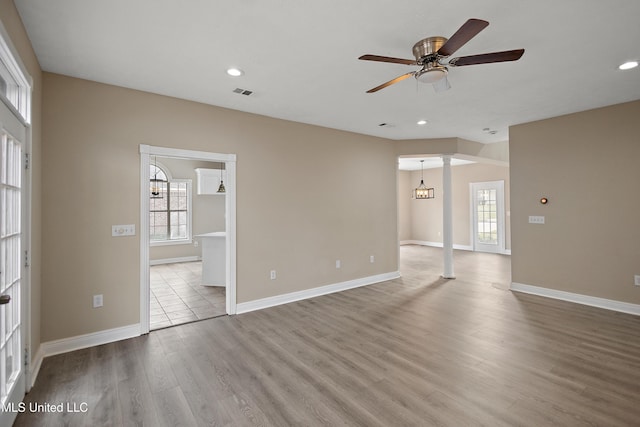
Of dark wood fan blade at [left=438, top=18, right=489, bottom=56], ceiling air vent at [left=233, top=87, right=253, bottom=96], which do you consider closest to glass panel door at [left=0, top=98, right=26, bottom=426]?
ceiling air vent at [left=233, top=87, right=253, bottom=96]

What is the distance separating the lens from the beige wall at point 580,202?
4.00 m

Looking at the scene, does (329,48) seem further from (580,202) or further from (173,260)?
(173,260)

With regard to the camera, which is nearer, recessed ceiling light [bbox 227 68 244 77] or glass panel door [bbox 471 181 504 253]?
recessed ceiling light [bbox 227 68 244 77]

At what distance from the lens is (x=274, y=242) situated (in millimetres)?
4438

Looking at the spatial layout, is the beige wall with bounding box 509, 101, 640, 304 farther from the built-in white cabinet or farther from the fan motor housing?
the built-in white cabinet

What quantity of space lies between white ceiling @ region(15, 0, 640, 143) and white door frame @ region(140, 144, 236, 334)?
Result: 669mm

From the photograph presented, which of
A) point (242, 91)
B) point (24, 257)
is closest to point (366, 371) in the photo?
point (24, 257)

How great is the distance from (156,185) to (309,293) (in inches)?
212

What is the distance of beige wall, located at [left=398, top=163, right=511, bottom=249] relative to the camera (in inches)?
361

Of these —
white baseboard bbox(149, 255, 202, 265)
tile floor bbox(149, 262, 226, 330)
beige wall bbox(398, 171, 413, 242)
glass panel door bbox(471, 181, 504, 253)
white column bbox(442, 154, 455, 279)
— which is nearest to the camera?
tile floor bbox(149, 262, 226, 330)

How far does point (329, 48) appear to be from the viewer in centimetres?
258

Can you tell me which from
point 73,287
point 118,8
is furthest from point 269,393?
point 118,8

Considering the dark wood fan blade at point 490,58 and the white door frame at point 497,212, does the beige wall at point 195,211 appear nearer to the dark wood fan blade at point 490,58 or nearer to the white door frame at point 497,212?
the dark wood fan blade at point 490,58

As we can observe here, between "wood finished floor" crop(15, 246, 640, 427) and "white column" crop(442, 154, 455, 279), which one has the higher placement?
"white column" crop(442, 154, 455, 279)
